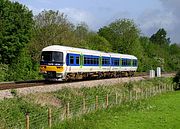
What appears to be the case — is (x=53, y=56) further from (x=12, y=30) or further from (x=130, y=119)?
(x=12, y=30)

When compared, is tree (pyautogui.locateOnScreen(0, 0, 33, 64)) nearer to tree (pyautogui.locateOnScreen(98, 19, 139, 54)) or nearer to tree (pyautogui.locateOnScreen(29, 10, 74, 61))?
tree (pyautogui.locateOnScreen(29, 10, 74, 61))

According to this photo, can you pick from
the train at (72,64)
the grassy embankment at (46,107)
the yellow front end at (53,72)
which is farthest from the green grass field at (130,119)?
the train at (72,64)

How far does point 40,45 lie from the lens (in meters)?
66.3

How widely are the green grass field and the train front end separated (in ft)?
32.1

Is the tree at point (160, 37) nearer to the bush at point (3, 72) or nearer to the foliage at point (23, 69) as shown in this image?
the foliage at point (23, 69)

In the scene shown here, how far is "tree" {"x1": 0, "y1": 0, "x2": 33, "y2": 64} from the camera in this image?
175 feet

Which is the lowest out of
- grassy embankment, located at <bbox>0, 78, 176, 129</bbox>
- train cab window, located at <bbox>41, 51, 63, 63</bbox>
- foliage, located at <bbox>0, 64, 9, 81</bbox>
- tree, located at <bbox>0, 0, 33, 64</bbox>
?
grassy embankment, located at <bbox>0, 78, 176, 129</bbox>

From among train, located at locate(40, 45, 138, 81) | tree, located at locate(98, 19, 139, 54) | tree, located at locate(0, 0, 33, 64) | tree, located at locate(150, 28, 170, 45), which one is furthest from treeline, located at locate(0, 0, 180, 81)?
tree, located at locate(150, 28, 170, 45)

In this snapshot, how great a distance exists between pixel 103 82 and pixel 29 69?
712 inches

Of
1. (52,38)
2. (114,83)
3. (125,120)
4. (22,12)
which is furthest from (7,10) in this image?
(125,120)

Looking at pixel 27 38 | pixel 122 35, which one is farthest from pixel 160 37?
pixel 27 38

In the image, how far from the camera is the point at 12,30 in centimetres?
5503

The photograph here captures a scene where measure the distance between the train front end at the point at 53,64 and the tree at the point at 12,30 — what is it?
51.2ft

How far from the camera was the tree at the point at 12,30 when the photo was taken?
175 ft
